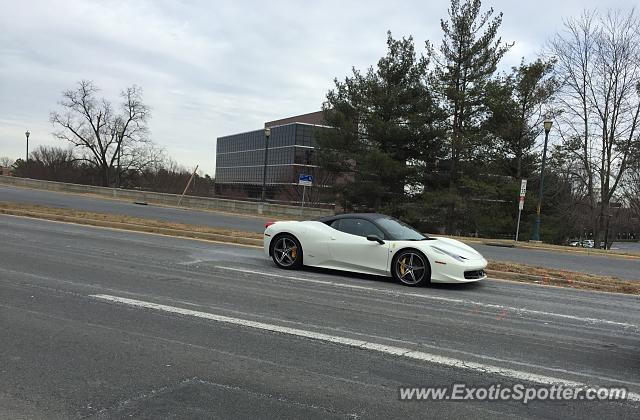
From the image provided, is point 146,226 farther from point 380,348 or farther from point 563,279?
point 380,348

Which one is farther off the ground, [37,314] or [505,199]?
[505,199]

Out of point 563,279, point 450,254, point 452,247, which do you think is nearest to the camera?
point 450,254

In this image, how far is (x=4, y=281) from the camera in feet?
24.1

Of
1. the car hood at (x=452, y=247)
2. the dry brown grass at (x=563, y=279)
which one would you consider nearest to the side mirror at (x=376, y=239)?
the car hood at (x=452, y=247)

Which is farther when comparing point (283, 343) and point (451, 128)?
point (451, 128)

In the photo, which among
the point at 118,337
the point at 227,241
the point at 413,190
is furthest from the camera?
the point at 413,190

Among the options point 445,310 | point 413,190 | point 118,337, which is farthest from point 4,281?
point 413,190

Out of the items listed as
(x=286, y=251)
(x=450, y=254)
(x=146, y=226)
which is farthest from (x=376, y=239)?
(x=146, y=226)

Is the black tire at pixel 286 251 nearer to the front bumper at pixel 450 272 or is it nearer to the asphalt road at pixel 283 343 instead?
the asphalt road at pixel 283 343

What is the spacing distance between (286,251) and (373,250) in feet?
5.92

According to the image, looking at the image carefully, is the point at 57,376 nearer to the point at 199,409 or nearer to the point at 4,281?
the point at 199,409

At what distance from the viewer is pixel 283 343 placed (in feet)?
16.4

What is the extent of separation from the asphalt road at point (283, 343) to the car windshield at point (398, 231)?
0.84m

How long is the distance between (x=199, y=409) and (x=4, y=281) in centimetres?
540
